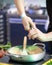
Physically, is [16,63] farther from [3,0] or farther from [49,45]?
[3,0]

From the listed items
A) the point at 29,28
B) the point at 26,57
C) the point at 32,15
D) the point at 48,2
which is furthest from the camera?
the point at 32,15

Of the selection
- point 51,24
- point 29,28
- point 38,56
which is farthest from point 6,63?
point 51,24

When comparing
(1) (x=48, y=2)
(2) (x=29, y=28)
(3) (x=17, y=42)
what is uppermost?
(1) (x=48, y=2)

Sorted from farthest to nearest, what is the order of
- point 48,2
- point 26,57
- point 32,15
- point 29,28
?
point 32,15, point 48,2, point 29,28, point 26,57

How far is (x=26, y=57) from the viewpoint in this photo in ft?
3.61

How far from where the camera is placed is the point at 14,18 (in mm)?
2914

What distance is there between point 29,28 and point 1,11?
1.51 m

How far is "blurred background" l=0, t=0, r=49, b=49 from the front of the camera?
2779 millimetres

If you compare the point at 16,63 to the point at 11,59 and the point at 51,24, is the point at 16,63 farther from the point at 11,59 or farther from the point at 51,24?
the point at 51,24

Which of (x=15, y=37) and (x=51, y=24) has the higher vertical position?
(x=51, y=24)

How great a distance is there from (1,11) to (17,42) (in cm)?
47

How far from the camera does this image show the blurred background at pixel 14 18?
9.12 ft

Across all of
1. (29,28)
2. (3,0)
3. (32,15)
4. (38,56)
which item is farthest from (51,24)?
(3,0)

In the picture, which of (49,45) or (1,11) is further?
(1,11)
